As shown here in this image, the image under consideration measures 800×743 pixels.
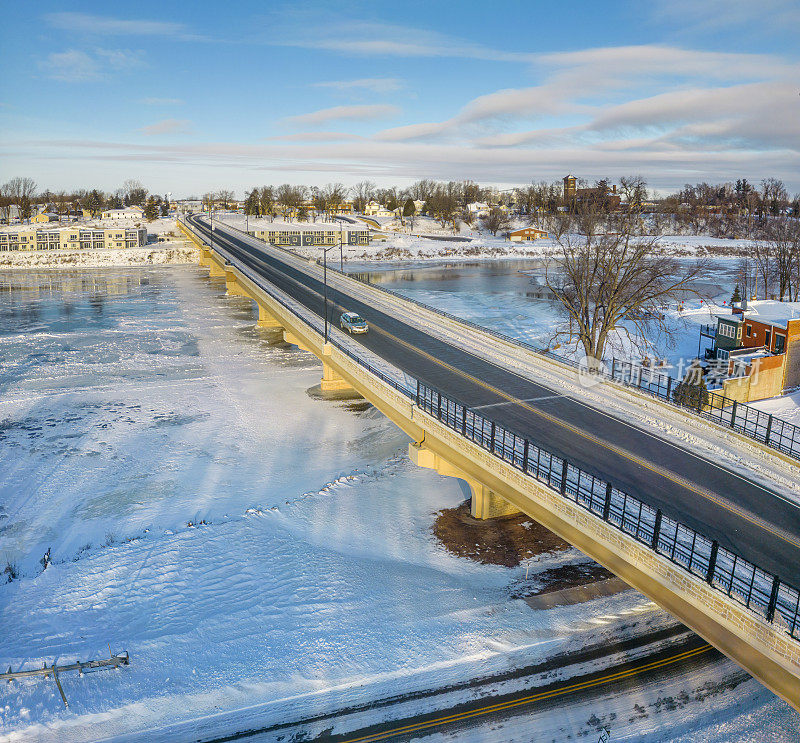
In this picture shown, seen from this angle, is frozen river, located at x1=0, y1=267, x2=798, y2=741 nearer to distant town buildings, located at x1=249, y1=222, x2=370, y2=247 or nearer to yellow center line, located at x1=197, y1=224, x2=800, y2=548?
yellow center line, located at x1=197, y1=224, x2=800, y2=548

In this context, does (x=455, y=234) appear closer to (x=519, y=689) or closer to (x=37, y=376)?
(x=37, y=376)

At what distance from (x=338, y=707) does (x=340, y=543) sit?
27.3ft

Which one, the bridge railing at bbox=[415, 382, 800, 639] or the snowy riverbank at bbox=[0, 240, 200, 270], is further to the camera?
the snowy riverbank at bbox=[0, 240, 200, 270]

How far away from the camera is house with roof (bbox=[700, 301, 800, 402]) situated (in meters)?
37.9

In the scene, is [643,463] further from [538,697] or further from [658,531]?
[538,697]

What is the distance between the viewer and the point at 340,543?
2531cm

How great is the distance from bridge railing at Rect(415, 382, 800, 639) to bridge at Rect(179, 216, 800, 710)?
0.16 feet

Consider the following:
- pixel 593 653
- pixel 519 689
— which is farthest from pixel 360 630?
pixel 593 653

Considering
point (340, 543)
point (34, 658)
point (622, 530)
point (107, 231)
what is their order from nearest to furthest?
point (622, 530) < point (34, 658) < point (340, 543) < point (107, 231)

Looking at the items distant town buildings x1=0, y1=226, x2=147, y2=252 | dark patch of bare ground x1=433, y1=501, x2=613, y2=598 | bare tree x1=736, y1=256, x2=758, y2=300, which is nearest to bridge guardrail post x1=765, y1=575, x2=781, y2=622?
dark patch of bare ground x1=433, y1=501, x2=613, y2=598

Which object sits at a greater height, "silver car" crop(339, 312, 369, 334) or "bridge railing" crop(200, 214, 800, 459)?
"silver car" crop(339, 312, 369, 334)

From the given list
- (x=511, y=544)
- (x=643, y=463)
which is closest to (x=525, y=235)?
(x=511, y=544)

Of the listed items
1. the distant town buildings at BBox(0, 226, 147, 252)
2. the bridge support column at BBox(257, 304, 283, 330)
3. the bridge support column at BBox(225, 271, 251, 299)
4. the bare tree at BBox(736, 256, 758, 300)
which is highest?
the distant town buildings at BBox(0, 226, 147, 252)

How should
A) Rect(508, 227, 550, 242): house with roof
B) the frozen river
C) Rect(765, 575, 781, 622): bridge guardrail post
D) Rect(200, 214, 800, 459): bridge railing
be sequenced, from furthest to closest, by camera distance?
Rect(508, 227, 550, 242): house with roof
Rect(200, 214, 800, 459): bridge railing
the frozen river
Rect(765, 575, 781, 622): bridge guardrail post
